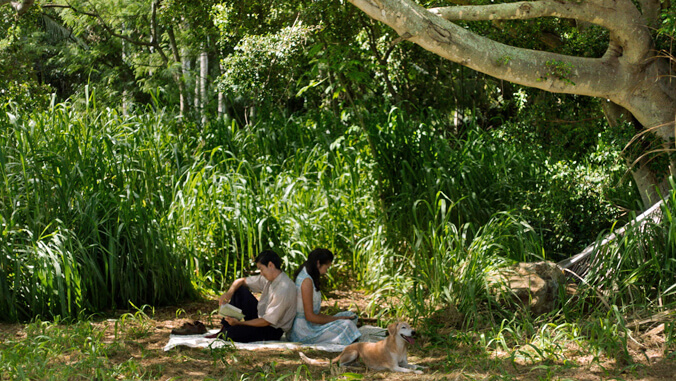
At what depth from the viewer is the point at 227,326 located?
16.2ft

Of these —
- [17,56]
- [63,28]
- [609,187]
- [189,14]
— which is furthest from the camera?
[63,28]

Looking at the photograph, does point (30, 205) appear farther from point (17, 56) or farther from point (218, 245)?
point (17, 56)

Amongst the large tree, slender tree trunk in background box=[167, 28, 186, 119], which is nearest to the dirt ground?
the large tree

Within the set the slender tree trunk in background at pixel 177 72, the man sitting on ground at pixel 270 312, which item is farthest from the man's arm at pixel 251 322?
the slender tree trunk in background at pixel 177 72

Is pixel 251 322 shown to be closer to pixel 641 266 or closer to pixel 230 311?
pixel 230 311

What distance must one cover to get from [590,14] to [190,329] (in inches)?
154

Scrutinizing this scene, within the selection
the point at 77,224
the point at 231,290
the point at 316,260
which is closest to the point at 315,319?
the point at 316,260

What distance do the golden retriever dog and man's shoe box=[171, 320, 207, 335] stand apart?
1237 mm

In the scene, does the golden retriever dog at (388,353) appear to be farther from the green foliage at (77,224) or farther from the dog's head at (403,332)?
the green foliage at (77,224)

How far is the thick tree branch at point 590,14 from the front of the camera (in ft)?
17.0

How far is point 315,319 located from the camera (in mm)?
4887

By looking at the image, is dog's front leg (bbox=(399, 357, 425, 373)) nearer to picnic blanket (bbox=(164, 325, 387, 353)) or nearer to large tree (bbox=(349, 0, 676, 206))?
picnic blanket (bbox=(164, 325, 387, 353))

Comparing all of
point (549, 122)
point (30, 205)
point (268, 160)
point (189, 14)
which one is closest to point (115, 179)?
point (30, 205)

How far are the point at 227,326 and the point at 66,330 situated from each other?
1146mm
